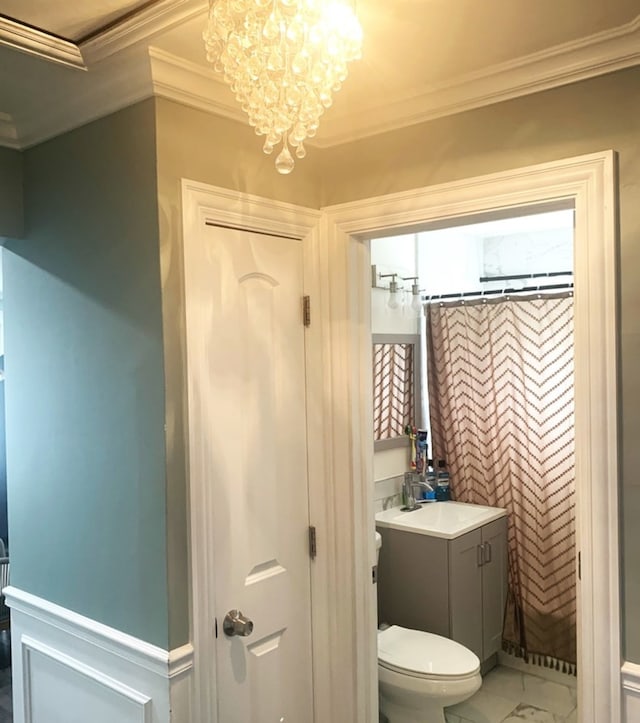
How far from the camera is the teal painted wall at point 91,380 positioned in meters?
1.70

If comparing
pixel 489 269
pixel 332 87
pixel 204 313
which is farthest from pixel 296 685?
pixel 489 269

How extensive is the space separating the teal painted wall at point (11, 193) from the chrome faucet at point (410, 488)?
229 centimetres

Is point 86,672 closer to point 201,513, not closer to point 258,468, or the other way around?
point 201,513

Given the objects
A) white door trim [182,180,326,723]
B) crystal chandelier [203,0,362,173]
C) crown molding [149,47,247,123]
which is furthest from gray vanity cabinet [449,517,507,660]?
crystal chandelier [203,0,362,173]

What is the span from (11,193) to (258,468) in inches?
46.3

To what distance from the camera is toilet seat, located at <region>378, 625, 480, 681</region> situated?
2.56 meters

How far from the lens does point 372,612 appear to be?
2.20 meters

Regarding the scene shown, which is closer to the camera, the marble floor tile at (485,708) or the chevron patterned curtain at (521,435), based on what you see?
the marble floor tile at (485,708)

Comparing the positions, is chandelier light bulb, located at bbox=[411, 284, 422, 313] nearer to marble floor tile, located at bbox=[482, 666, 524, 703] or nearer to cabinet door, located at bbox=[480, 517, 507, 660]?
cabinet door, located at bbox=[480, 517, 507, 660]

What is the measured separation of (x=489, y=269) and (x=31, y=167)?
9.02 ft

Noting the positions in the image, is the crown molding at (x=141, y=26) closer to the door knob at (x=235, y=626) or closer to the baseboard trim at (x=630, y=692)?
the door knob at (x=235, y=626)

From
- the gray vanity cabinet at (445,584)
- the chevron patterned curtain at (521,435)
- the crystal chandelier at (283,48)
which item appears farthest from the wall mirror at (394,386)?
the crystal chandelier at (283,48)

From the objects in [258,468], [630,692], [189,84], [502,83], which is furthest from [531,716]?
[189,84]

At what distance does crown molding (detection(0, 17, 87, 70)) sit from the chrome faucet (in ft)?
8.49
